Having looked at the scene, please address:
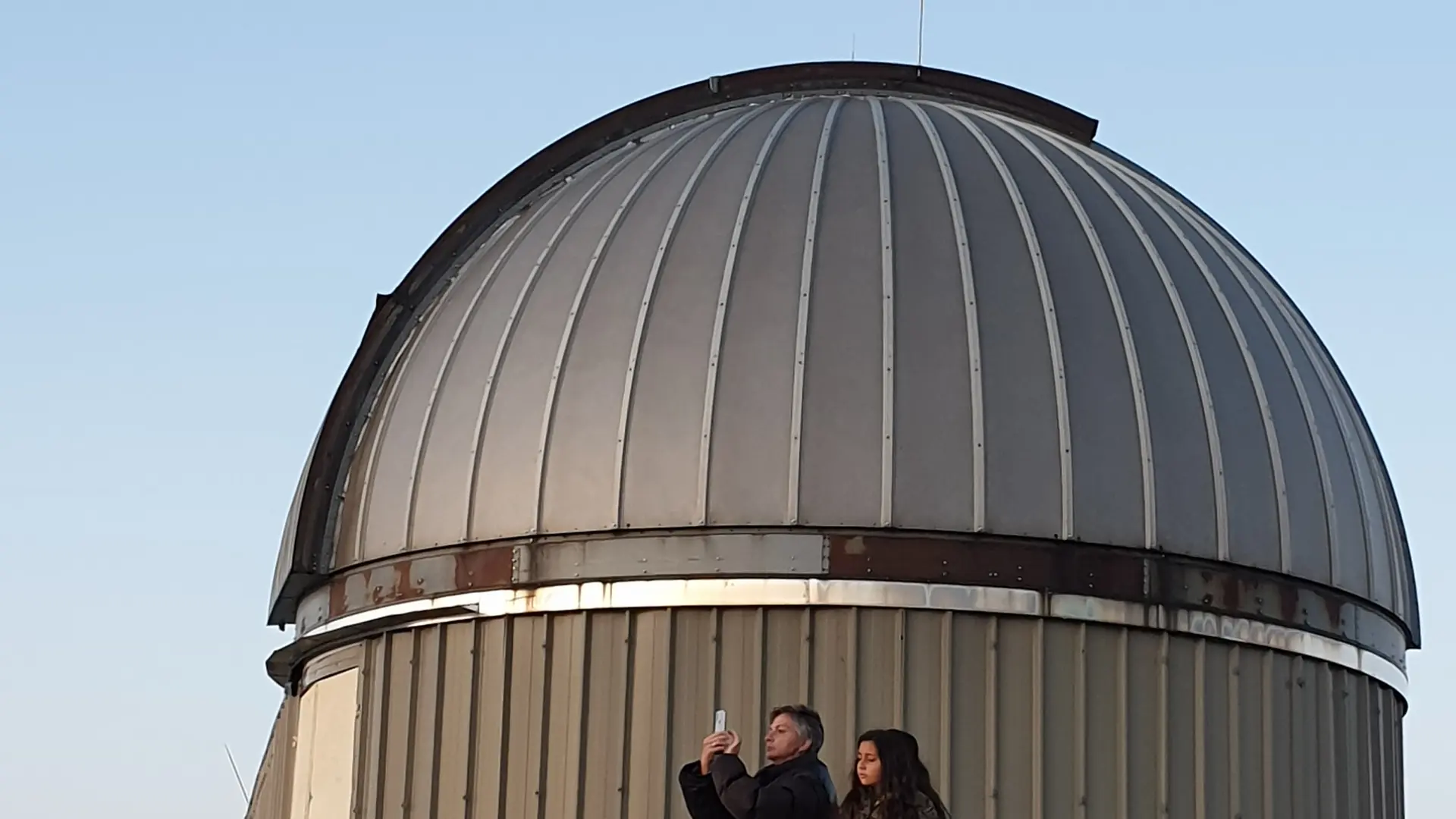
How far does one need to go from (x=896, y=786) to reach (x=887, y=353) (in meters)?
6.27

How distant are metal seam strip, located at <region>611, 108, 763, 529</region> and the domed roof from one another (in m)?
0.02

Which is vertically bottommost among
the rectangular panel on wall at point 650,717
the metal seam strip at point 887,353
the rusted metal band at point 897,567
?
the rectangular panel on wall at point 650,717

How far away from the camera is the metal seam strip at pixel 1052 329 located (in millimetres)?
14602

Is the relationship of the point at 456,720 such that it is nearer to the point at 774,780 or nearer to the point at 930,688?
the point at 930,688

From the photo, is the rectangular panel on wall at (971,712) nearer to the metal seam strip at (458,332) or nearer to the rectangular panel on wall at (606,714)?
the rectangular panel on wall at (606,714)

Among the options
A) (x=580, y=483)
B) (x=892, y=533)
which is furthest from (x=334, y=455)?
(x=892, y=533)

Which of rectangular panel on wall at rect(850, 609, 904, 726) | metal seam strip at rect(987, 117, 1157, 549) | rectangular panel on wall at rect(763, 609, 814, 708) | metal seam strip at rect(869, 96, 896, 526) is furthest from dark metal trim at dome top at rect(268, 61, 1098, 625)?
rectangular panel on wall at rect(850, 609, 904, 726)

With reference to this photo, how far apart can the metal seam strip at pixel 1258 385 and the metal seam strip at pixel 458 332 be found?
166 inches

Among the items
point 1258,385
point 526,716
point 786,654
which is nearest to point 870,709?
point 786,654

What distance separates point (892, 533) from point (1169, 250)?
3.28 meters

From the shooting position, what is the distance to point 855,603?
47.0 feet

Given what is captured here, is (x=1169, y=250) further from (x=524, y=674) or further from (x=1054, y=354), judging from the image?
(x=524, y=674)

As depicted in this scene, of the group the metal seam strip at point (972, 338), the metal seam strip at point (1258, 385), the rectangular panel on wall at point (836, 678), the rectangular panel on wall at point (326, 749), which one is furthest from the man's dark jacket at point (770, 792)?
the rectangular panel on wall at point (326, 749)

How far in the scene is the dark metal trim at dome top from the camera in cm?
1664
